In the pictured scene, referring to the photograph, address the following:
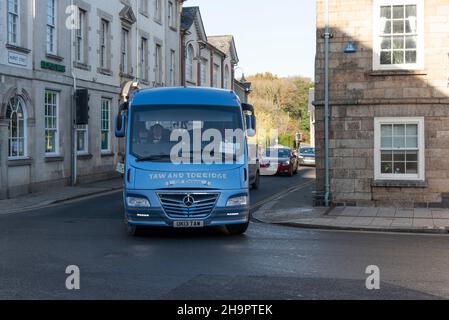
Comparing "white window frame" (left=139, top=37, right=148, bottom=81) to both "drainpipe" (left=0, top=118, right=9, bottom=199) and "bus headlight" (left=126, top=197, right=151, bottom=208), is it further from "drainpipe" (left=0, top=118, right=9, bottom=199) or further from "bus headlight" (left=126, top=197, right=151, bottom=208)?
"bus headlight" (left=126, top=197, right=151, bottom=208)

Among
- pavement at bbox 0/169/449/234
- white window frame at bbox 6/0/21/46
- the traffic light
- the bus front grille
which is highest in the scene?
white window frame at bbox 6/0/21/46

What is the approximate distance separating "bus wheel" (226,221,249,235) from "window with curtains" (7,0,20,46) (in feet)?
40.3

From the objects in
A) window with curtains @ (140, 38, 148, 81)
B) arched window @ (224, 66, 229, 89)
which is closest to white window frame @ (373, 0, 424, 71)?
window with curtains @ (140, 38, 148, 81)

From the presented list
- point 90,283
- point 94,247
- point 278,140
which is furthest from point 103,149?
point 278,140

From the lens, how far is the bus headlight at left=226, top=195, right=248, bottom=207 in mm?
11094

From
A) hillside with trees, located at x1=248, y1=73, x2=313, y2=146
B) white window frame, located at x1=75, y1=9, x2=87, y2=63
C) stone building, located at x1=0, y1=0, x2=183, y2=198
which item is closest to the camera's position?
stone building, located at x1=0, y1=0, x2=183, y2=198

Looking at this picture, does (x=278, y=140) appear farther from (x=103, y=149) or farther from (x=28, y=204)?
(x=28, y=204)

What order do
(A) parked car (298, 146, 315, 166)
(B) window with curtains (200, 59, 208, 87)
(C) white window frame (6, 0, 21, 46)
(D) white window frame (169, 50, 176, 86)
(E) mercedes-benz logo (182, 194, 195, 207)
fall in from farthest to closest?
1. (A) parked car (298, 146, 315, 166)
2. (B) window with curtains (200, 59, 208, 87)
3. (D) white window frame (169, 50, 176, 86)
4. (C) white window frame (6, 0, 21, 46)
5. (E) mercedes-benz logo (182, 194, 195, 207)

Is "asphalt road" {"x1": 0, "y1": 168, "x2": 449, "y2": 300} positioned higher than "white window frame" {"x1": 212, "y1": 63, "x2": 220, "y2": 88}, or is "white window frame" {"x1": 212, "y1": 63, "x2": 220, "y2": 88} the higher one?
"white window frame" {"x1": 212, "y1": 63, "x2": 220, "y2": 88}

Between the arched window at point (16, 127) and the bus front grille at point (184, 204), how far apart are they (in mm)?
11544

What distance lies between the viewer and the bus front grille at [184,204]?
10.9m

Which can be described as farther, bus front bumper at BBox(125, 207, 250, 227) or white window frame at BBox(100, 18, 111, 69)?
white window frame at BBox(100, 18, 111, 69)

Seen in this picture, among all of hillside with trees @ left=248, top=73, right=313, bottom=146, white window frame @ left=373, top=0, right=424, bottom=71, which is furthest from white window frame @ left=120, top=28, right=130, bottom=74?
hillside with trees @ left=248, top=73, right=313, bottom=146

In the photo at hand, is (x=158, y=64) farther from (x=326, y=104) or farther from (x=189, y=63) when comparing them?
(x=326, y=104)
